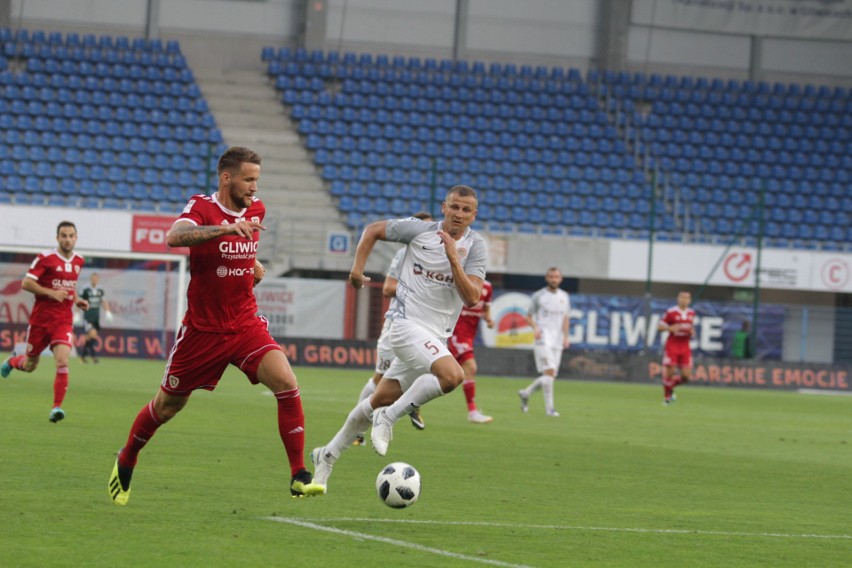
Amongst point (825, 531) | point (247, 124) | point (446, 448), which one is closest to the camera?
point (825, 531)

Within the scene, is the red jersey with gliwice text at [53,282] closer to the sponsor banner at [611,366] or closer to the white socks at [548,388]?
the white socks at [548,388]

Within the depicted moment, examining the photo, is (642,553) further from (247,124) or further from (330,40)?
(330,40)

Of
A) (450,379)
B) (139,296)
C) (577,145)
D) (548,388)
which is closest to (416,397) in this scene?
(450,379)

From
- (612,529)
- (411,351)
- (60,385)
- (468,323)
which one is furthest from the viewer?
(468,323)

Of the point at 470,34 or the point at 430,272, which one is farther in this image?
the point at 470,34

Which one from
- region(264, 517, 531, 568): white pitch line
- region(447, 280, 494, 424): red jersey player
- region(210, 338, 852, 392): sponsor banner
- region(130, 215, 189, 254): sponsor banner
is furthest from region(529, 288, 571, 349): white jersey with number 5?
region(130, 215, 189, 254): sponsor banner

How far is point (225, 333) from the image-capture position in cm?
881

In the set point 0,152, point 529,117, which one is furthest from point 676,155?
point 0,152

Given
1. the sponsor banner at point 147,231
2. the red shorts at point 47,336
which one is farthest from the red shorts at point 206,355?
the sponsor banner at point 147,231

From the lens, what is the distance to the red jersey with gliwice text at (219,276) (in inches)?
343

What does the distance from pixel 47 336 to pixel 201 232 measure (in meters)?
7.67

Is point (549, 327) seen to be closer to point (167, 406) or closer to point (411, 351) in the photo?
point (411, 351)

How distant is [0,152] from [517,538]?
3178cm

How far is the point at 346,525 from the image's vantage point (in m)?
8.42
